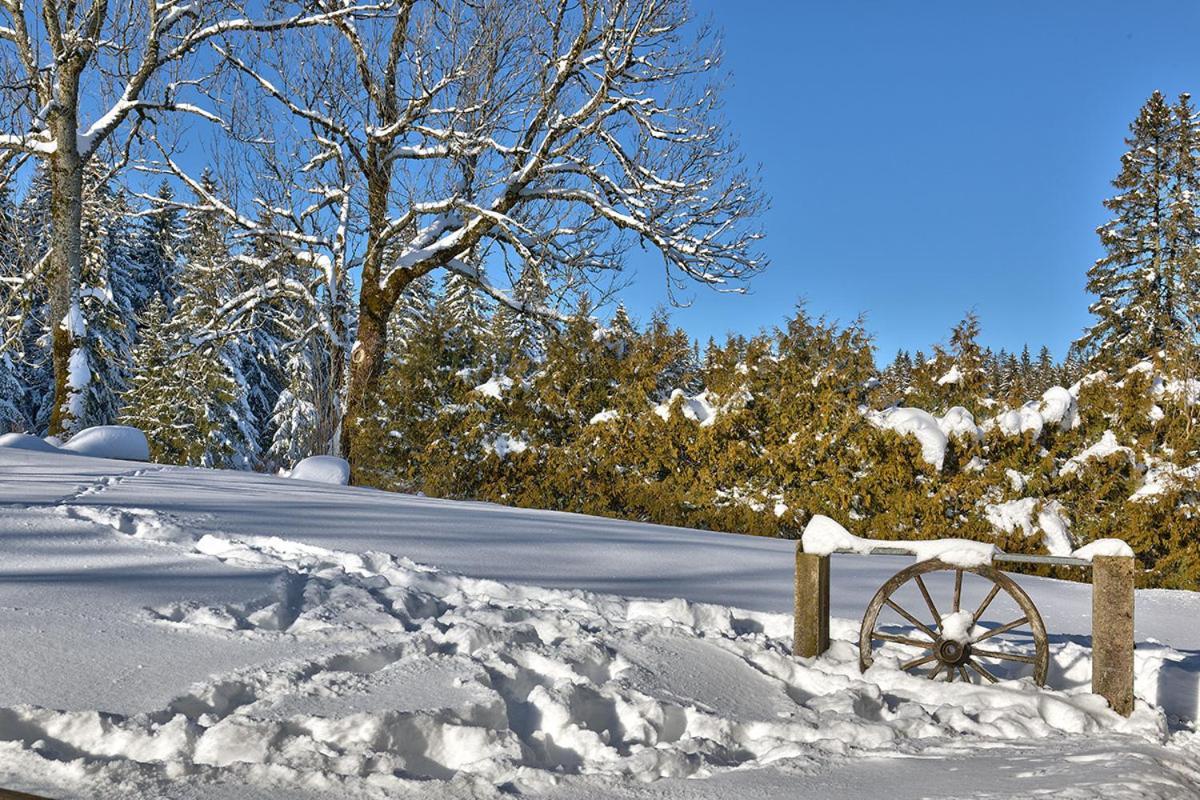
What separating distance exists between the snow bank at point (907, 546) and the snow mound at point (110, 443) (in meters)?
8.24

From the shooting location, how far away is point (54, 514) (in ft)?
14.2

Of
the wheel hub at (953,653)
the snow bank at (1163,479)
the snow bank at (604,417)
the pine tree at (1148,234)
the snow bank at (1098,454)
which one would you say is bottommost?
the wheel hub at (953,653)

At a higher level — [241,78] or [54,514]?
[241,78]

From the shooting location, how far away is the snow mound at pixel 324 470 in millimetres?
8453

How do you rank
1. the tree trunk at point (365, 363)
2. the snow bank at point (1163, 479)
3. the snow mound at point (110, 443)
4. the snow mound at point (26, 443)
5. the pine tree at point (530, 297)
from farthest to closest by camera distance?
the pine tree at point (530, 297), the tree trunk at point (365, 363), the snow mound at point (110, 443), the snow mound at point (26, 443), the snow bank at point (1163, 479)

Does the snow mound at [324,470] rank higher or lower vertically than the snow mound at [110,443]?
lower

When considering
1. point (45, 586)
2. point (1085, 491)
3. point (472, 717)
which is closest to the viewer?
point (472, 717)

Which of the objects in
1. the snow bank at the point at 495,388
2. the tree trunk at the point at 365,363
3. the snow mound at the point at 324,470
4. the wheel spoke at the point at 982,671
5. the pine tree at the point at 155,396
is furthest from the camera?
the pine tree at the point at 155,396

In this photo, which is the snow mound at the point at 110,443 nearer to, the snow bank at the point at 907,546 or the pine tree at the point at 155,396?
the snow bank at the point at 907,546

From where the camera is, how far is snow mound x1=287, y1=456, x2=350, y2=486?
333 inches

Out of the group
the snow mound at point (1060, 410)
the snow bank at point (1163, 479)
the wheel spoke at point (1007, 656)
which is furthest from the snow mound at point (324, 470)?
the snow bank at point (1163, 479)

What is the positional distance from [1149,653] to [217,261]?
12113 millimetres

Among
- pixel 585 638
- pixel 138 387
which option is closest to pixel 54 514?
pixel 585 638

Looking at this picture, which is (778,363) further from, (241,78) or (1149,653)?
(241,78)
